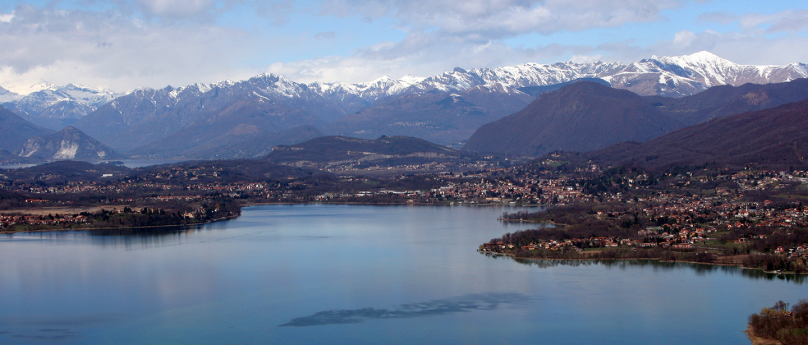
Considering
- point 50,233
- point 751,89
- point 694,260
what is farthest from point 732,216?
point 751,89

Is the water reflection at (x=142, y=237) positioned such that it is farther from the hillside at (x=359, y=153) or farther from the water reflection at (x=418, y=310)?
the hillside at (x=359, y=153)

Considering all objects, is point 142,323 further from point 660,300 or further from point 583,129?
point 583,129

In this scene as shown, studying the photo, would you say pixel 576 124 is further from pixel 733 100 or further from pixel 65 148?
pixel 65 148

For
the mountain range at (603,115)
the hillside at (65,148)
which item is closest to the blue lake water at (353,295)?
the mountain range at (603,115)

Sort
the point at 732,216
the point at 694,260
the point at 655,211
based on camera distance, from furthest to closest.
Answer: the point at 655,211, the point at 732,216, the point at 694,260

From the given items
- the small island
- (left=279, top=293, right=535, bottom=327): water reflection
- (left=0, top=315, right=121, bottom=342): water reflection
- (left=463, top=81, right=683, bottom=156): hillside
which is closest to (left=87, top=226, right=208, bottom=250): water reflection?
(left=0, top=315, right=121, bottom=342): water reflection

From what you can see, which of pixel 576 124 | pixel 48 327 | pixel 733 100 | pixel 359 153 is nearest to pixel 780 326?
pixel 48 327

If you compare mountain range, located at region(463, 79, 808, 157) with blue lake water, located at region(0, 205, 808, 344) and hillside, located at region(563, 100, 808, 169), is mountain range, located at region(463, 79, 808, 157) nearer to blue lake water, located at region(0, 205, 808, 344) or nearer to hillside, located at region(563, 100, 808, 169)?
hillside, located at region(563, 100, 808, 169)
